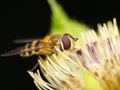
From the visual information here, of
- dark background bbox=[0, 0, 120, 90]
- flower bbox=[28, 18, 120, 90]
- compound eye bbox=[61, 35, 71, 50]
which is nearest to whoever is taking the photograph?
flower bbox=[28, 18, 120, 90]

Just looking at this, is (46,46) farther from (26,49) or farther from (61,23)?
(61,23)

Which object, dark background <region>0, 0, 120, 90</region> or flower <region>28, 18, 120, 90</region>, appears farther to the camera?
dark background <region>0, 0, 120, 90</region>

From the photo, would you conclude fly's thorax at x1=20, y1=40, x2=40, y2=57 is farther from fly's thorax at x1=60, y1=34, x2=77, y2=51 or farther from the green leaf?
the green leaf

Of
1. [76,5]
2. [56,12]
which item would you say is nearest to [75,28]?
[56,12]

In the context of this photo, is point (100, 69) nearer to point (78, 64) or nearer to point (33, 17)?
point (78, 64)

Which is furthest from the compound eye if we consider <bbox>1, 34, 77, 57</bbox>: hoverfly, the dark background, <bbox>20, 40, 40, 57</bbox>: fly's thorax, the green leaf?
the dark background

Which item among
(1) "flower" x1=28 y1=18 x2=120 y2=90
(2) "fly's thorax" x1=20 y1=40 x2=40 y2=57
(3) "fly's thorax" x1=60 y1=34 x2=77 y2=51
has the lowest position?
(1) "flower" x1=28 y1=18 x2=120 y2=90

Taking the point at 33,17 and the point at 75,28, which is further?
the point at 33,17

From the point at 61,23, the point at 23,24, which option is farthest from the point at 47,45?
the point at 23,24
